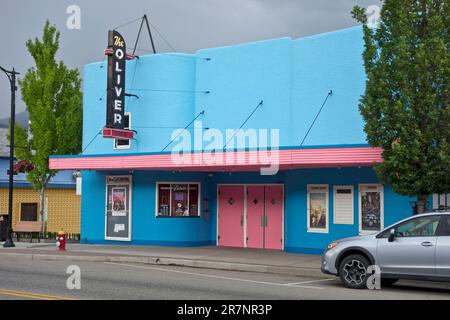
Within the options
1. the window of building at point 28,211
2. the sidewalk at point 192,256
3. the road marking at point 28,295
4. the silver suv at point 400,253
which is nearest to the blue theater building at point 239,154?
the sidewalk at point 192,256

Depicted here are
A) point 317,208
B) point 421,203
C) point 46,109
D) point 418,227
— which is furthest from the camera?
point 46,109

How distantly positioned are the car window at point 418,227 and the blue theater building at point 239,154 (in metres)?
3.96

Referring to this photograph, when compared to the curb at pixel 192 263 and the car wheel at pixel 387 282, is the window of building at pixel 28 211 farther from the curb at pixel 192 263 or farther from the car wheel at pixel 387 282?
the car wheel at pixel 387 282

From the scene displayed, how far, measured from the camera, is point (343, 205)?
1964 cm

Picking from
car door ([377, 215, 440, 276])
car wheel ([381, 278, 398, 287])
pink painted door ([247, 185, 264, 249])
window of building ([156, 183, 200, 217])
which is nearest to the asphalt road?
car wheel ([381, 278, 398, 287])

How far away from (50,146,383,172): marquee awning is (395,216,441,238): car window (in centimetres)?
364

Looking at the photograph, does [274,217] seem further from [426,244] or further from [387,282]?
[426,244]

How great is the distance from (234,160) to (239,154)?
282 millimetres

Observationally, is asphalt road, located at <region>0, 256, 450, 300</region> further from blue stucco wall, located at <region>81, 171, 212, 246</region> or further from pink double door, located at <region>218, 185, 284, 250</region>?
blue stucco wall, located at <region>81, 171, 212, 246</region>

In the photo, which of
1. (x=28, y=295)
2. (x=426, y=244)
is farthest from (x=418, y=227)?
(x=28, y=295)

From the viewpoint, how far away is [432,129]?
47.7 ft

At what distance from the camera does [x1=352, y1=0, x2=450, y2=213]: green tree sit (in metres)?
14.5

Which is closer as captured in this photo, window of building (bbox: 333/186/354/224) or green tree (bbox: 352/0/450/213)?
green tree (bbox: 352/0/450/213)
